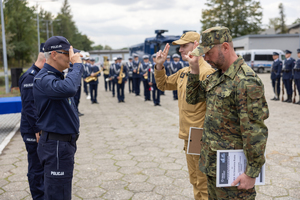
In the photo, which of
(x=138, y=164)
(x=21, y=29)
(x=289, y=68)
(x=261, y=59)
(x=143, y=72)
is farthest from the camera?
(x=21, y=29)

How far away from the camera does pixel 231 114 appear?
1.98 m

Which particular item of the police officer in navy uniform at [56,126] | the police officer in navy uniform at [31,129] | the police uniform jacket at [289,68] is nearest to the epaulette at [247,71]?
the police officer in navy uniform at [56,126]

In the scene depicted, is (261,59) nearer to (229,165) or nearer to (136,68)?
(136,68)

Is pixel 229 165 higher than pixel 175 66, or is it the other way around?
pixel 175 66

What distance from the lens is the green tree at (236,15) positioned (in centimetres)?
5144

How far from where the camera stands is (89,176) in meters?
4.37

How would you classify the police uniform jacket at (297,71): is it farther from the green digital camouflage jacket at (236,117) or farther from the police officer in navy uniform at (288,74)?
the green digital camouflage jacket at (236,117)

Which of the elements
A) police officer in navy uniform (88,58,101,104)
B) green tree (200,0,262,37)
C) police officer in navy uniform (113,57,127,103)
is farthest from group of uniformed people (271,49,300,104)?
green tree (200,0,262,37)

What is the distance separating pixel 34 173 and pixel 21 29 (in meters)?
53.2

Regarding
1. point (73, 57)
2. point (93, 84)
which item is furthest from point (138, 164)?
point (93, 84)

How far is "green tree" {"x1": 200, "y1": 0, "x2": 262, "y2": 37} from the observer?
51.4 m

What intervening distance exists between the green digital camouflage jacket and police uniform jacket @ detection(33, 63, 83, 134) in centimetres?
115

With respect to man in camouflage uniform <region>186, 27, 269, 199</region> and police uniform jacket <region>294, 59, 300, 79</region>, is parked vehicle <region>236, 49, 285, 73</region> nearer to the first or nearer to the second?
police uniform jacket <region>294, 59, 300, 79</region>

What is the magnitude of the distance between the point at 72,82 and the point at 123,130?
5.22 m
